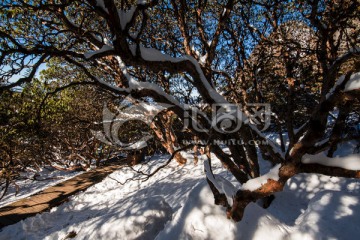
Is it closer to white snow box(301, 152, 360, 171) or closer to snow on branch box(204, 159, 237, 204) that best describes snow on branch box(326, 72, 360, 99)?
white snow box(301, 152, 360, 171)

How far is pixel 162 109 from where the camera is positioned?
436cm

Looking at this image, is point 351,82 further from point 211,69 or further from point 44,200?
point 44,200

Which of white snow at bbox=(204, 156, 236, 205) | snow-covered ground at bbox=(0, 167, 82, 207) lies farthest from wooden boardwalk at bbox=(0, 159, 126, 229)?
white snow at bbox=(204, 156, 236, 205)

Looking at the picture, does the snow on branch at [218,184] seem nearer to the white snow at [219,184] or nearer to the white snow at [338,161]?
the white snow at [219,184]

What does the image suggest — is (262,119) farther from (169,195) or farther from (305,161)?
(305,161)

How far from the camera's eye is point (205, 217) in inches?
142

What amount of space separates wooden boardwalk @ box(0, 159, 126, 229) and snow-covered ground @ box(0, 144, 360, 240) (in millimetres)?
521

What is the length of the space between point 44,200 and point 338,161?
32.3ft

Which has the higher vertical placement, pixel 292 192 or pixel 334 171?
pixel 334 171

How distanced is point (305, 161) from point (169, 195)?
603 cm

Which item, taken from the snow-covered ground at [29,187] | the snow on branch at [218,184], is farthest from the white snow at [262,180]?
the snow-covered ground at [29,187]

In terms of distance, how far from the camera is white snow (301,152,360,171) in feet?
7.73

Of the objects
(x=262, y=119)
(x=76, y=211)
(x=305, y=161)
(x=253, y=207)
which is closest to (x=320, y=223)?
(x=253, y=207)

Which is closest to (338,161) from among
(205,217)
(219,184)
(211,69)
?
(219,184)
